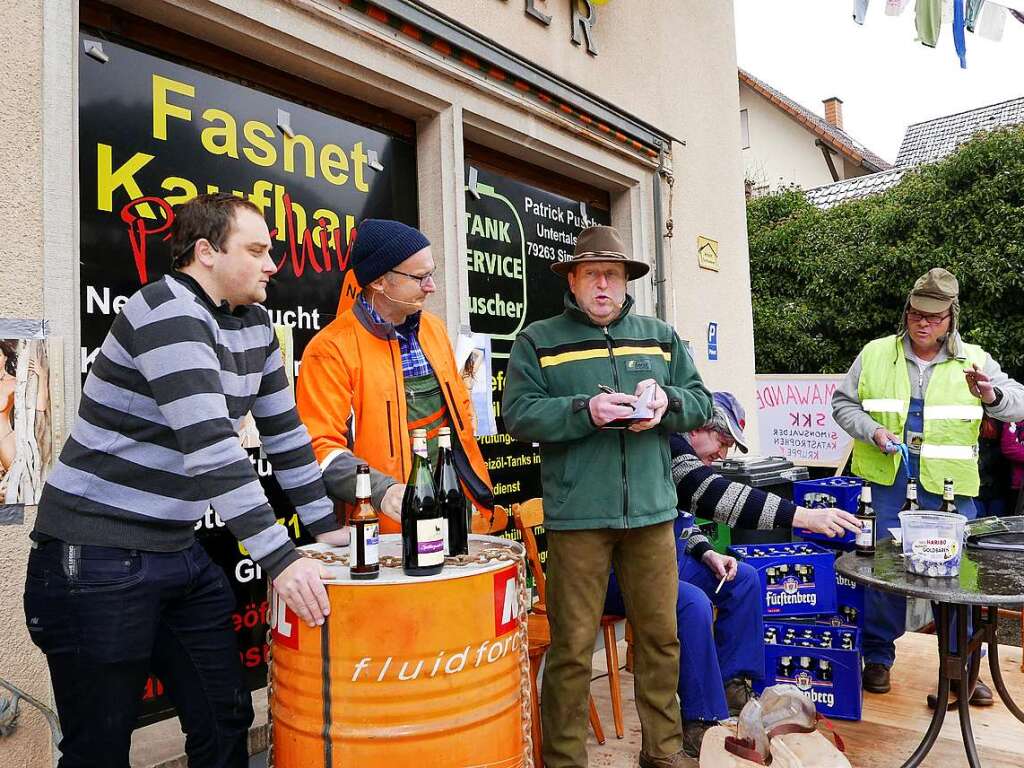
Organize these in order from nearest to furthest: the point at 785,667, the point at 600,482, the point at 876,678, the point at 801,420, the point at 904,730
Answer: the point at 600,482 → the point at 904,730 → the point at 785,667 → the point at 876,678 → the point at 801,420

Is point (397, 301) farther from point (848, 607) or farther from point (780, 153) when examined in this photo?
point (780, 153)

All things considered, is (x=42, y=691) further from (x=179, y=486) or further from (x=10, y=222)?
(x=10, y=222)

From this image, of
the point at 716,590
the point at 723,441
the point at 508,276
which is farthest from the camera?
the point at 508,276

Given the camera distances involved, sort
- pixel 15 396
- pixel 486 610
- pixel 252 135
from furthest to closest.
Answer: pixel 252 135
pixel 15 396
pixel 486 610

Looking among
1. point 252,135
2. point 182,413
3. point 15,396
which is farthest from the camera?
point 252,135

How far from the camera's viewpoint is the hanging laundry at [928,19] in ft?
16.9

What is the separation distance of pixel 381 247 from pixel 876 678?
2.98 meters

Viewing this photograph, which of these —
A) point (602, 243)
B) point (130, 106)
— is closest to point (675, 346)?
point (602, 243)

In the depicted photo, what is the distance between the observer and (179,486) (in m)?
1.80

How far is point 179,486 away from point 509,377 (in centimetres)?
130

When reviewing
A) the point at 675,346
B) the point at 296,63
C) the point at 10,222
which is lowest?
the point at 675,346

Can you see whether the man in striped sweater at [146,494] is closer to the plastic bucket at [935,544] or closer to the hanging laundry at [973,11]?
the plastic bucket at [935,544]

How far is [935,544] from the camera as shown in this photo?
2.49m

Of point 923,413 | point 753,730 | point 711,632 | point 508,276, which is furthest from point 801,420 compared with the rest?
point 753,730
